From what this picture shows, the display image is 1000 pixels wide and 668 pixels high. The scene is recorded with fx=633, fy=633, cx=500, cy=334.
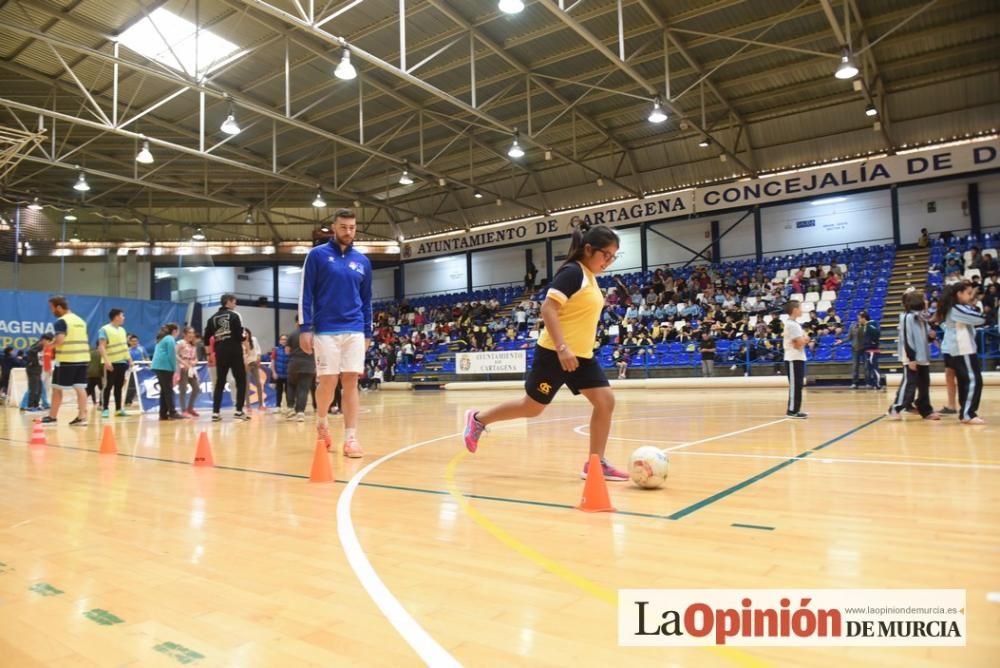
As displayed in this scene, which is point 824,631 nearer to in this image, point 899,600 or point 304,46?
point 899,600

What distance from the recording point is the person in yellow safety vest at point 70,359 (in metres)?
8.50

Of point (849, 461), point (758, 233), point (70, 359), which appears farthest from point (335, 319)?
point (758, 233)

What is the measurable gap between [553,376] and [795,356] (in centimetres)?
565

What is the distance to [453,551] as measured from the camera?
7.92ft

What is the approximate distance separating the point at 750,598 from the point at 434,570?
1.01 meters

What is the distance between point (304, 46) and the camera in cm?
1572

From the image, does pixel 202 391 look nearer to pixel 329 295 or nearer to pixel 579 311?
pixel 329 295

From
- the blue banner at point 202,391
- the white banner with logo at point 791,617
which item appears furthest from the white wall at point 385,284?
the white banner with logo at point 791,617

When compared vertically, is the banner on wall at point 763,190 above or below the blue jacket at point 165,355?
above

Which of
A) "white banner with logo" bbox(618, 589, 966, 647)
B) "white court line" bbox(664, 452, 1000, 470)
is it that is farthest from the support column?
"white banner with logo" bbox(618, 589, 966, 647)

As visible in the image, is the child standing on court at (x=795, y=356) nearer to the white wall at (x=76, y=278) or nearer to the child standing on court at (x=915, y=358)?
the child standing on court at (x=915, y=358)

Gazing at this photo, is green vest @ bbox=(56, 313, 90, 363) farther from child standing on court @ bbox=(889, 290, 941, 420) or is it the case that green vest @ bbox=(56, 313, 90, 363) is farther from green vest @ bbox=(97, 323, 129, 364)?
child standing on court @ bbox=(889, 290, 941, 420)

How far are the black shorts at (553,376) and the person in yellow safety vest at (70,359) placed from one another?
7.45 metres

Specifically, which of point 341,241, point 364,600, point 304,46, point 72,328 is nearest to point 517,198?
point 304,46
